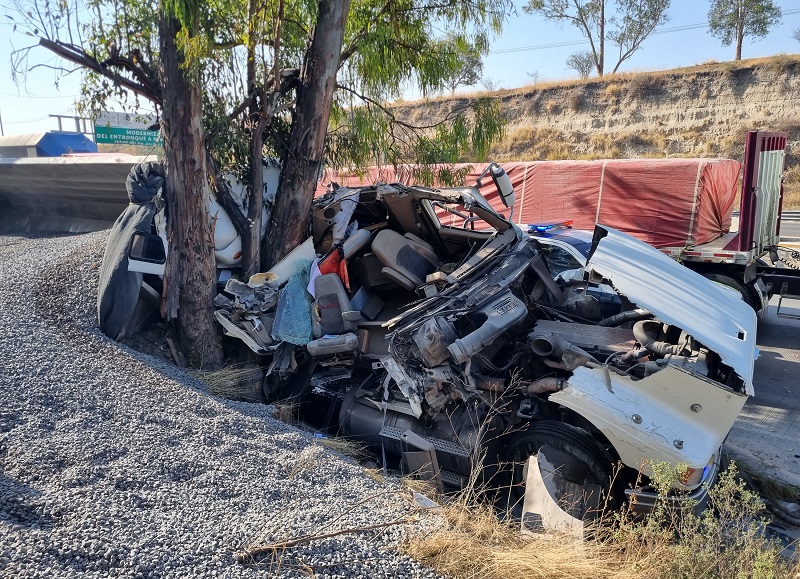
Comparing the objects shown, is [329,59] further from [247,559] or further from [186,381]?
[247,559]

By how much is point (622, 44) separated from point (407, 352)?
4006 centimetres

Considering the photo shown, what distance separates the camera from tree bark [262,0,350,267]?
698cm

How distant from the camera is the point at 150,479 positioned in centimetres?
380

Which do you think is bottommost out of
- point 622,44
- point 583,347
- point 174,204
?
point 583,347

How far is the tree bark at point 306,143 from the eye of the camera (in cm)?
698

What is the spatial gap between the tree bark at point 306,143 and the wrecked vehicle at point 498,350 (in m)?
0.25

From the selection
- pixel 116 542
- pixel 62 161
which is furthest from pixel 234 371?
pixel 62 161

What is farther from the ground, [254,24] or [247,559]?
[254,24]

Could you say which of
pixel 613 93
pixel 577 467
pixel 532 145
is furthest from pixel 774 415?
pixel 613 93

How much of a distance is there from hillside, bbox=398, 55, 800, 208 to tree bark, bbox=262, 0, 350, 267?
19.0 m

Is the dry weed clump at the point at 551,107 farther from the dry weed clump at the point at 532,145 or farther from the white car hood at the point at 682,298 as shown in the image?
the white car hood at the point at 682,298

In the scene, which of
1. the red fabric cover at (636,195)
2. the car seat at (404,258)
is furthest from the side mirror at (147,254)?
the red fabric cover at (636,195)

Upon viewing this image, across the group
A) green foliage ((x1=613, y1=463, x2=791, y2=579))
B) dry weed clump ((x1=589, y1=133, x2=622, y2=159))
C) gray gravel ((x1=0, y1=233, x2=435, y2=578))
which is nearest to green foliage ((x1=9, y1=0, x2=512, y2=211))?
gray gravel ((x1=0, y1=233, x2=435, y2=578))

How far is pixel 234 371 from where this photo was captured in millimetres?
6285
